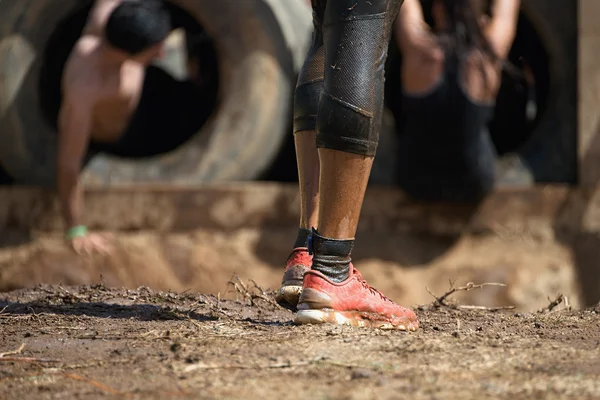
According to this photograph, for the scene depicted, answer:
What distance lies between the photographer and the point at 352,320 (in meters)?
2.37

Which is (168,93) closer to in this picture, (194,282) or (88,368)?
(194,282)

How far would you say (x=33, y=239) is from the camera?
482cm

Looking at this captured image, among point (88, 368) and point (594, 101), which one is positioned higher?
point (594, 101)

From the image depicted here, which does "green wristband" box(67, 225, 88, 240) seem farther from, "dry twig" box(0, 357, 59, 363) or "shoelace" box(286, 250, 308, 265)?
"dry twig" box(0, 357, 59, 363)

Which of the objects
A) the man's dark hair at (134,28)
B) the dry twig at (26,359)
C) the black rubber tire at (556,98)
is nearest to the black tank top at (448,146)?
the black rubber tire at (556,98)

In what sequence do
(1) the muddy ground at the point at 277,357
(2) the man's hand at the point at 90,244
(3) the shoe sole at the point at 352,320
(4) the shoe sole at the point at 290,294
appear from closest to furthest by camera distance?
(1) the muddy ground at the point at 277,357 < (3) the shoe sole at the point at 352,320 < (4) the shoe sole at the point at 290,294 < (2) the man's hand at the point at 90,244

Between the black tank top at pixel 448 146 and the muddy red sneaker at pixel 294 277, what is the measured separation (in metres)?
2.19

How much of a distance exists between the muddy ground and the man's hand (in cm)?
189

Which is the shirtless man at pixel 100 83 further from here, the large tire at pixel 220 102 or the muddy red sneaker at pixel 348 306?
the muddy red sneaker at pixel 348 306

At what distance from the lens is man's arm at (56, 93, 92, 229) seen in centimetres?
472

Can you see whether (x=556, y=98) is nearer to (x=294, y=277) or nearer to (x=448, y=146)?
(x=448, y=146)

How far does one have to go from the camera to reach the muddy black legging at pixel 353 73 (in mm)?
2324

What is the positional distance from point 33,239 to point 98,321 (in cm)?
235

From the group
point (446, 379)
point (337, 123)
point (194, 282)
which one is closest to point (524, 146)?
point (194, 282)
